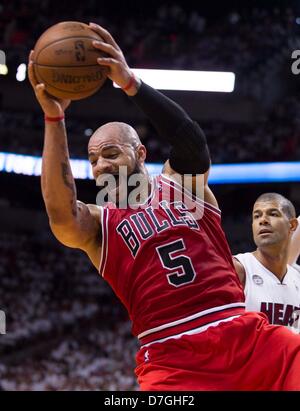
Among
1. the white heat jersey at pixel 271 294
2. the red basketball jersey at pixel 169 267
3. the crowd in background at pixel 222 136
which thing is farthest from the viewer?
the crowd in background at pixel 222 136

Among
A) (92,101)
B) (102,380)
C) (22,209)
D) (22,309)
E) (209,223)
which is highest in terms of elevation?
(92,101)

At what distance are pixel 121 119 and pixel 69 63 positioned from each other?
14.6 m

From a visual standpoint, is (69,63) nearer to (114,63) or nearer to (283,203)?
(114,63)

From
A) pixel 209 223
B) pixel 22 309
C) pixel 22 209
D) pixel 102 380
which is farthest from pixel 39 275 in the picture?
pixel 209 223

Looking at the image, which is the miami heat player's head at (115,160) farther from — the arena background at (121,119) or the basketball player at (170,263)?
the arena background at (121,119)

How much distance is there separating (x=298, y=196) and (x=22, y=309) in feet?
21.7

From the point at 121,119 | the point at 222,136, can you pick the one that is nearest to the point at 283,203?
the point at 222,136

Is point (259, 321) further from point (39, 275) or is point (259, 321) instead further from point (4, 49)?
point (4, 49)

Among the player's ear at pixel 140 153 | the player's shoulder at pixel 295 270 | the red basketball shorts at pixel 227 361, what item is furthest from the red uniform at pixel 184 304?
the player's shoulder at pixel 295 270

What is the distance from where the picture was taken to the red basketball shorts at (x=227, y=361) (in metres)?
3.02

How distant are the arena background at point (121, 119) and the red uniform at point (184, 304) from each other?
1010 cm

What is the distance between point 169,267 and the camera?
3172 mm

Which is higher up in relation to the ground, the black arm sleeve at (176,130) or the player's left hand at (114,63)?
the player's left hand at (114,63)
